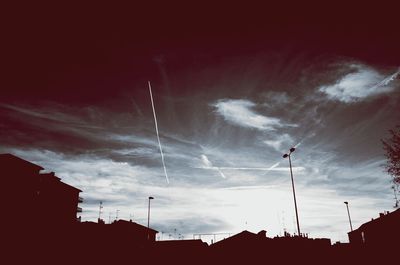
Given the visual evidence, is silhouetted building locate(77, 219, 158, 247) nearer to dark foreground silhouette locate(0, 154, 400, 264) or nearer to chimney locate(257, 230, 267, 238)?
dark foreground silhouette locate(0, 154, 400, 264)

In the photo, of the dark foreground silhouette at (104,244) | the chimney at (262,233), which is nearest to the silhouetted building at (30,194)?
the dark foreground silhouette at (104,244)

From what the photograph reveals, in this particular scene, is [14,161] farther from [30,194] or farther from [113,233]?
[113,233]

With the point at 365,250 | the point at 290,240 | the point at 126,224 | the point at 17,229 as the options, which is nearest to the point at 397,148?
the point at 365,250

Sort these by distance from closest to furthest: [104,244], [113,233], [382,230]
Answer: [104,244] → [382,230] → [113,233]

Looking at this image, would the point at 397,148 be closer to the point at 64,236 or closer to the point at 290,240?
the point at 290,240

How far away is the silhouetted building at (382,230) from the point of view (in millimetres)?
43219

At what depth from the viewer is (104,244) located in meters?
45.9

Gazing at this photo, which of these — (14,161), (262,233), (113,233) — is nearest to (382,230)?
(262,233)

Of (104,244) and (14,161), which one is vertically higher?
(14,161)

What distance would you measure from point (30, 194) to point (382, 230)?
200ft

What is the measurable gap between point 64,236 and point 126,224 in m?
22.9

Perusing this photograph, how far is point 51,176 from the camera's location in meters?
56.9

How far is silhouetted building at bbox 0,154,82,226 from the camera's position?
43.8 m

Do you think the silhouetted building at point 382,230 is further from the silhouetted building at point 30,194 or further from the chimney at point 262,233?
the silhouetted building at point 30,194
